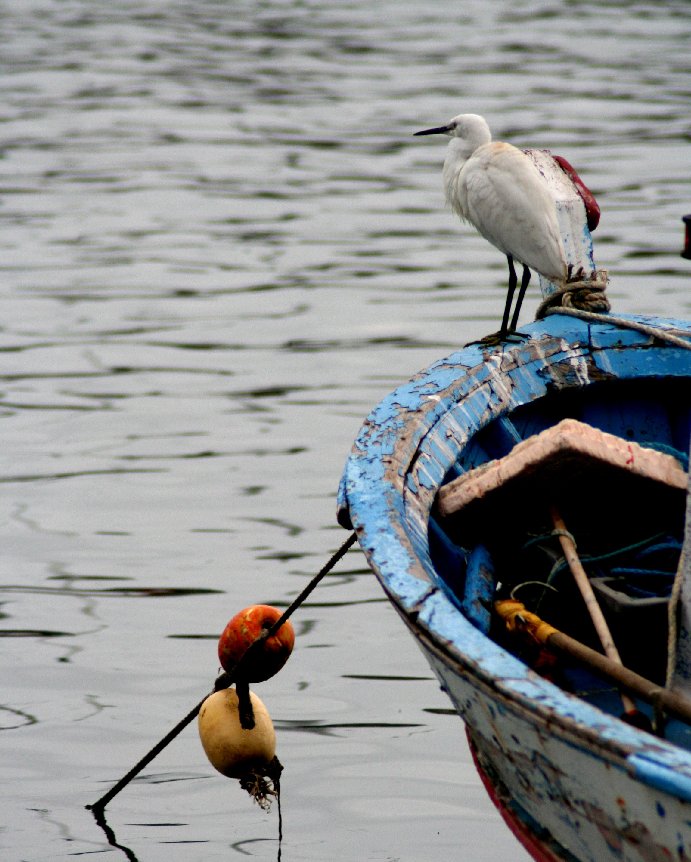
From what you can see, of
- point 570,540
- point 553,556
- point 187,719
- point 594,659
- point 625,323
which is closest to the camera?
point 594,659

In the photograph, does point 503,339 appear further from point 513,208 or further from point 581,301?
point 513,208

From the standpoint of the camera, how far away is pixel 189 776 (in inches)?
186

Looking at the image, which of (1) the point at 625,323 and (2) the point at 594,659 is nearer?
(2) the point at 594,659

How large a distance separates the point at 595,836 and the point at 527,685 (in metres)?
0.35

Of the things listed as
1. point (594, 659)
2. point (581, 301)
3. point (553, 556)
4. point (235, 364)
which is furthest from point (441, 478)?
point (235, 364)

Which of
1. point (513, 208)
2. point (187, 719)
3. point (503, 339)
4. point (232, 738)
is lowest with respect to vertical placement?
point (187, 719)

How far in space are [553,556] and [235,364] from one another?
5039mm

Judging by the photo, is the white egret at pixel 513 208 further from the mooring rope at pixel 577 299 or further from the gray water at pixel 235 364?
the gray water at pixel 235 364

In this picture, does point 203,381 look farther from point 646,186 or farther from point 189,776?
point 646,186

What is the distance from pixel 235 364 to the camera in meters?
8.73

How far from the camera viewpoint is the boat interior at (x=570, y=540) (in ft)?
12.1

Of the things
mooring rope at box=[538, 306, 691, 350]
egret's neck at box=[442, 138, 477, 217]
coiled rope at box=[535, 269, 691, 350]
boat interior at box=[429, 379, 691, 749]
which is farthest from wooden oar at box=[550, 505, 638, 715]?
egret's neck at box=[442, 138, 477, 217]

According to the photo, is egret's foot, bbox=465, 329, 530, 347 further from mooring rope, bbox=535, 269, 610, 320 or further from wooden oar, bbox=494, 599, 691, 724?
wooden oar, bbox=494, 599, 691, 724

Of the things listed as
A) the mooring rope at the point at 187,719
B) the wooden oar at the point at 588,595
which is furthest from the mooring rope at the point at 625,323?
the mooring rope at the point at 187,719
